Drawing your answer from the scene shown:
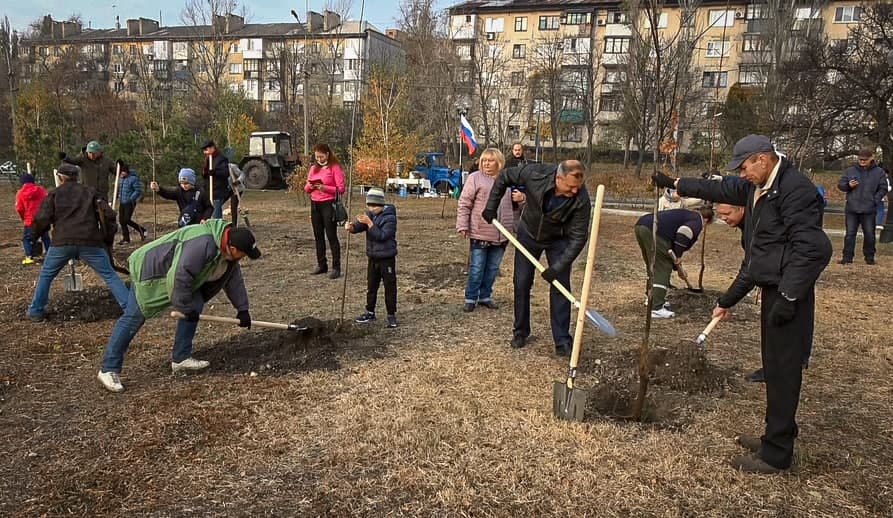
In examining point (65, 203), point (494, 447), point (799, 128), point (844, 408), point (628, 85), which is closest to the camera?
point (494, 447)

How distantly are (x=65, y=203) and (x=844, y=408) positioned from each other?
658 cm

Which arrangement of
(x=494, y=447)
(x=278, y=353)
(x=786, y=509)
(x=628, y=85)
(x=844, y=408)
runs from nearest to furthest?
(x=786, y=509), (x=494, y=447), (x=844, y=408), (x=278, y=353), (x=628, y=85)

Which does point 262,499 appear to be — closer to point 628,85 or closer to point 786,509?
point 786,509

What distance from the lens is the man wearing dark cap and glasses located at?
2.96 m

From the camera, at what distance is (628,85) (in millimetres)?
28125

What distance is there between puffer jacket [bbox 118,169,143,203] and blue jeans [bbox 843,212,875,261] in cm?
1180

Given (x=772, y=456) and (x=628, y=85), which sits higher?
(x=628, y=85)

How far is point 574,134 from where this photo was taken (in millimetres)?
45375

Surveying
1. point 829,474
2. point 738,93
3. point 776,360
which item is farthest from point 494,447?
point 738,93

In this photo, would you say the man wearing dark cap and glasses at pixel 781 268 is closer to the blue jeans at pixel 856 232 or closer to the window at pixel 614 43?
the blue jeans at pixel 856 232

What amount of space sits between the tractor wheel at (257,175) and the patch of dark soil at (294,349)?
766 inches

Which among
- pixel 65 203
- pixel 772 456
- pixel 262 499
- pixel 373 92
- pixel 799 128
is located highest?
pixel 373 92

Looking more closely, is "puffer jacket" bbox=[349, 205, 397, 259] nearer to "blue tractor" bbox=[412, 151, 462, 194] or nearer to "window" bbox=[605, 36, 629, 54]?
"blue tractor" bbox=[412, 151, 462, 194]

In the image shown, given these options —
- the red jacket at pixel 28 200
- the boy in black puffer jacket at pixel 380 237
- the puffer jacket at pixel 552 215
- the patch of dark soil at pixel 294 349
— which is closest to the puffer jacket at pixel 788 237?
the puffer jacket at pixel 552 215
